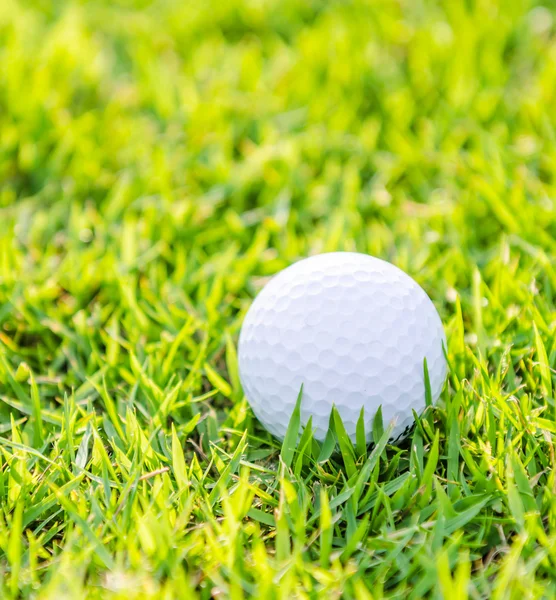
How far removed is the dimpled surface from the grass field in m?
0.10

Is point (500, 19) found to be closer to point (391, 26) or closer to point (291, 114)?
point (391, 26)

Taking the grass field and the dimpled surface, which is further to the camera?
the dimpled surface

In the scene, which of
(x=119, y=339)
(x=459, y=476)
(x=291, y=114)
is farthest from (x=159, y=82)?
(x=459, y=476)

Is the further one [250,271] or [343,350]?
[250,271]

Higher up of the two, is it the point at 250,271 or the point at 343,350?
the point at 343,350

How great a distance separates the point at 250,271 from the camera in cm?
245

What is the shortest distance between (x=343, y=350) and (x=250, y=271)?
81 centimetres

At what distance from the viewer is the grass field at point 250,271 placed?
154 centimetres

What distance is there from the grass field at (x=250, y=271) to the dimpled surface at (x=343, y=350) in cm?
10

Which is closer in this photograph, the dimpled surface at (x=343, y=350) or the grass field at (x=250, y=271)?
the grass field at (x=250, y=271)

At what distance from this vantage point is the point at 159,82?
11.1ft

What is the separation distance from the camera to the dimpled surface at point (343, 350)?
1.72 meters

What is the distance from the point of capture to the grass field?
60.4 inches

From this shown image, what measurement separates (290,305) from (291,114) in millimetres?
1652
